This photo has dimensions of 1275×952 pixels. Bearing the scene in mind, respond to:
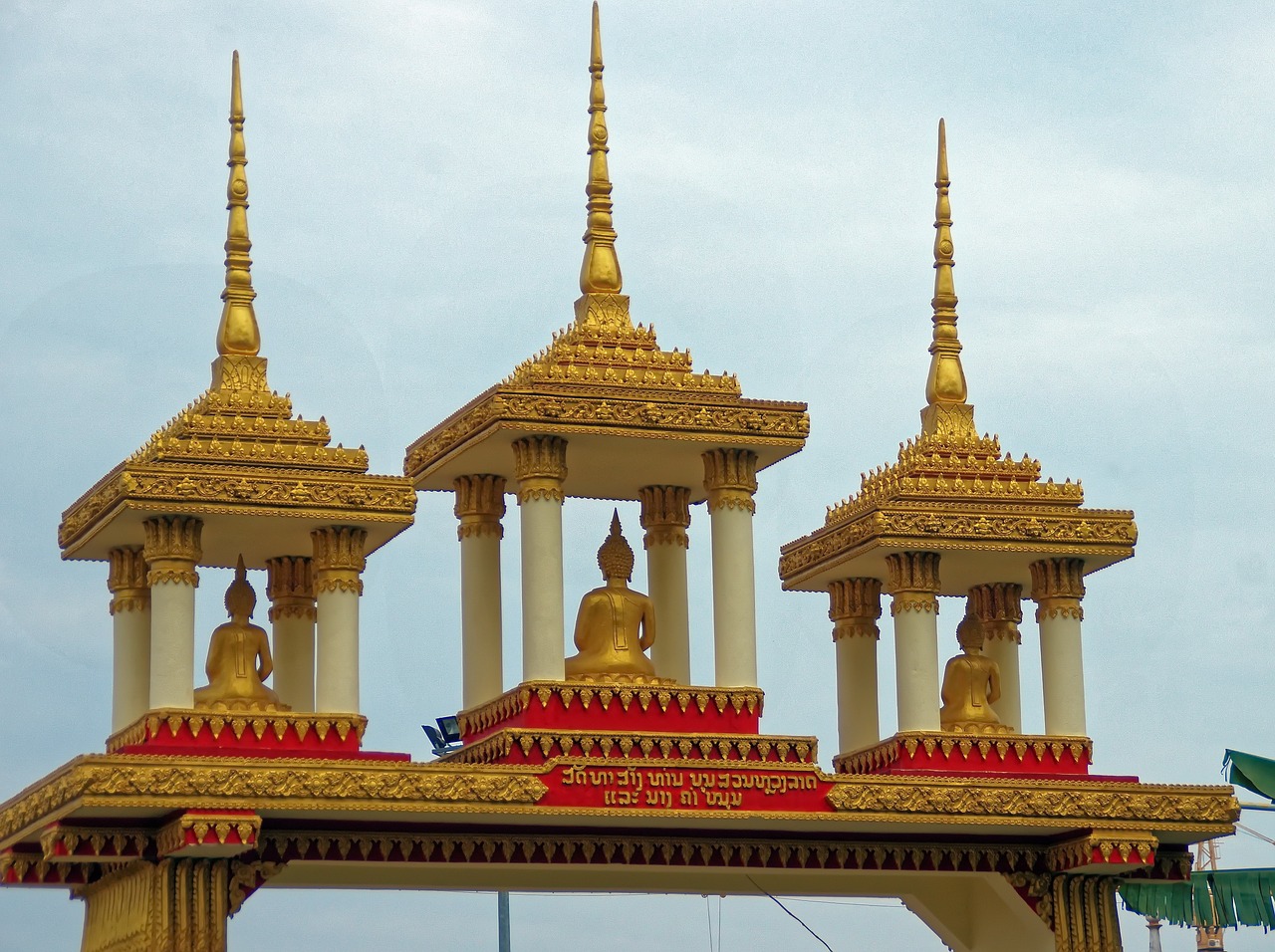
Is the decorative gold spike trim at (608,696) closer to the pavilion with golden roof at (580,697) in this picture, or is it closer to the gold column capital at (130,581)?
the pavilion with golden roof at (580,697)

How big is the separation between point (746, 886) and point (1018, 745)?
3.75 meters

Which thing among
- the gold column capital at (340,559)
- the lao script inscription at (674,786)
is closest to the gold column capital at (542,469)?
the gold column capital at (340,559)

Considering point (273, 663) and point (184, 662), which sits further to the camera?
point (273, 663)

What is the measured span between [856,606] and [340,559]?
820 cm

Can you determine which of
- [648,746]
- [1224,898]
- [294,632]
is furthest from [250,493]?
[1224,898]

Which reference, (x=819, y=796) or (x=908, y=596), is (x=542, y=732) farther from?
(x=908, y=596)

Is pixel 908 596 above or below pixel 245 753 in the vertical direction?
above

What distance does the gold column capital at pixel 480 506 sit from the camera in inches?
1385

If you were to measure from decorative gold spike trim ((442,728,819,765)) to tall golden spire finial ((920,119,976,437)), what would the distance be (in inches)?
241

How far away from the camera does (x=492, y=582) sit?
3509 cm

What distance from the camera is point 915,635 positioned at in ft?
116

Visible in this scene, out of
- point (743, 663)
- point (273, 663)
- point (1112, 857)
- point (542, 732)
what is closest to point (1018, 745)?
point (1112, 857)

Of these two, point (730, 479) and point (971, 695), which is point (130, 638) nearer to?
point (730, 479)

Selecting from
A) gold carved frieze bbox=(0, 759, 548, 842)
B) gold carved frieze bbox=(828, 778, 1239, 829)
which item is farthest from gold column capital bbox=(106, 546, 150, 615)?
gold carved frieze bbox=(828, 778, 1239, 829)
